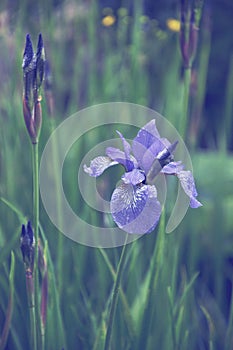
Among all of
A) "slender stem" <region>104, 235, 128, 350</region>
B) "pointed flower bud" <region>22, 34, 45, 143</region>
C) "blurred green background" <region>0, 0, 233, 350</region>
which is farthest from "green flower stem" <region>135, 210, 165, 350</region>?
"pointed flower bud" <region>22, 34, 45, 143</region>

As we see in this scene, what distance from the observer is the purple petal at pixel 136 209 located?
30.4 inches

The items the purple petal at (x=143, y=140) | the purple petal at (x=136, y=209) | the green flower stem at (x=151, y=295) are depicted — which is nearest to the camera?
the purple petal at (x=136, y=209)

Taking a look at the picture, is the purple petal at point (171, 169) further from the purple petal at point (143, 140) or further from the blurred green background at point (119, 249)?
the blurred green background at point (119, 249)

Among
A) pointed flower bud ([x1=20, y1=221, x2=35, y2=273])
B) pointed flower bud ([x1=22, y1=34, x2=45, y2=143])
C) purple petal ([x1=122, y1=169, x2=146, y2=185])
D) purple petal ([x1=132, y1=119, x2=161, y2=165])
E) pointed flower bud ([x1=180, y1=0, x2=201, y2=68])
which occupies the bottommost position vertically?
pointed flower bud ([x1=20, y1=221, x2=35, y2=273])

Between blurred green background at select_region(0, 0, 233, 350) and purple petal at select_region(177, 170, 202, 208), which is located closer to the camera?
purple petal at select_region(177, 170, 202, 208)

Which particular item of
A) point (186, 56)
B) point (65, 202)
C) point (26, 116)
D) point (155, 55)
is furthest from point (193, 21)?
point (155, 55)

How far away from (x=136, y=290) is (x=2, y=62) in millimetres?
1236

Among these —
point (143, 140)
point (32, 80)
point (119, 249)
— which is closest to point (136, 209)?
point (143, 140)

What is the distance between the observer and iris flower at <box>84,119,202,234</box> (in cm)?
77

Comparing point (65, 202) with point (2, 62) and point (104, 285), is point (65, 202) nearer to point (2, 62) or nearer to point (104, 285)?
point (104, 285)

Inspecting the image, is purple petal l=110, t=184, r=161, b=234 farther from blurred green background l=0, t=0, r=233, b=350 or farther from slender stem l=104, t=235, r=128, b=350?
blurred green background l=0, t=0, r=233, b=350

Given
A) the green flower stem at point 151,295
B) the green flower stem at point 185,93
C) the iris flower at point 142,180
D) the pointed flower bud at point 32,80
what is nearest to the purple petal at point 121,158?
the iris flower at point 142,180

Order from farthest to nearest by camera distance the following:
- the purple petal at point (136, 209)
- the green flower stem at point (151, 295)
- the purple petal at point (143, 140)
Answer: the green flower stem at point (151, 295), the purple petal at point (143, 140), the purple petal at point (136, 209)

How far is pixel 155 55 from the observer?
9.18 ft
